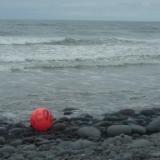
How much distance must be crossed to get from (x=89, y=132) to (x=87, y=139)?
249mm

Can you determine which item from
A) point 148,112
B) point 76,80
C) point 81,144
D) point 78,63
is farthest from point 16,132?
point 78,63

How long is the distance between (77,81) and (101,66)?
5.90 metres

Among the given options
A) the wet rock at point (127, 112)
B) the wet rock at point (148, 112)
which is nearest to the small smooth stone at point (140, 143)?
the wet rock at point (127, 112)

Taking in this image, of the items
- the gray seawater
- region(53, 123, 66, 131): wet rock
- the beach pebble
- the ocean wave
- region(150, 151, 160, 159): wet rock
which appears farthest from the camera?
the ocean wave

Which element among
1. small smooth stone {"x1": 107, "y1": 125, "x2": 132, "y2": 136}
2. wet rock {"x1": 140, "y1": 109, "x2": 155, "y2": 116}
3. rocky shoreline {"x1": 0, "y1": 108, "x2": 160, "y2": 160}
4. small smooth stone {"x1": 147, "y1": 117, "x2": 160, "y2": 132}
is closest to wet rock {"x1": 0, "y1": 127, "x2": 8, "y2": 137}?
rocky shoreline {"x1": 0, "y1": 108, "x2": 160, "y2": 160}

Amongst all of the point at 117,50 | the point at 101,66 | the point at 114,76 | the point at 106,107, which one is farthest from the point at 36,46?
→ the point at 106,107

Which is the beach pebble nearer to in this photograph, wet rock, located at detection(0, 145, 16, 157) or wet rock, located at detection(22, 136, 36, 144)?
wet rock, located at detection(22, 136, 36, 144)

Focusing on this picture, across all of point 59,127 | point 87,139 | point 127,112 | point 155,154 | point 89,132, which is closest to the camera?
point 155,154

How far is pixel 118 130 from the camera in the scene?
929cm

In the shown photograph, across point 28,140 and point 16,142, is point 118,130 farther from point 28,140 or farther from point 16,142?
point 16,142

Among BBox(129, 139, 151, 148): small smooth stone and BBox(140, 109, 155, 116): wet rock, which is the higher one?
BBox(129, 139, 151, 148): small smooth stone

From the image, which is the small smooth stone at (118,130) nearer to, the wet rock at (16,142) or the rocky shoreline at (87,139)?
the rocky shoreline at (87,139)

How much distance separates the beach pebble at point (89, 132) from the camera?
9.06 m

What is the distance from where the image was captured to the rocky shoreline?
7.64 meters
